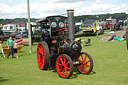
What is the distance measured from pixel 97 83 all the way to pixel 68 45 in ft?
6.96

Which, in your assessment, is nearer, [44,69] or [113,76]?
[113,76]

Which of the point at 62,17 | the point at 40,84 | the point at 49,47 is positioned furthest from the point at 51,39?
the point at 40,84

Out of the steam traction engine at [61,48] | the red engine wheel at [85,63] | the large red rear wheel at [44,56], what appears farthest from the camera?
the large red rear wheel at [44,56]

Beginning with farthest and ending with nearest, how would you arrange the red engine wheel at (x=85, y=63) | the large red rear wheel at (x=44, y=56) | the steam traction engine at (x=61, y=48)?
the large red rear wheel at (x=44, y=56) → the steam traction engine at (x=61, y=48) → the red engine wheel at (x=85, y=63)

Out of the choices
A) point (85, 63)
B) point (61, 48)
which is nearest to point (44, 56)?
point (61, 48)

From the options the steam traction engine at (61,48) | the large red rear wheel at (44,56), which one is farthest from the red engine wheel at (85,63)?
the large red rear wheel at (44,56)

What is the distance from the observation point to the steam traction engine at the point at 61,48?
27.4 ft

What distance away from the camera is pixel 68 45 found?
843 cm

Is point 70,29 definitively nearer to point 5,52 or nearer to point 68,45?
point 68,45

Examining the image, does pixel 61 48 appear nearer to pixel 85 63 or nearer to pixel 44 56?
pixel 44 56

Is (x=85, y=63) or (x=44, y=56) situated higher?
(x=44, y=56)

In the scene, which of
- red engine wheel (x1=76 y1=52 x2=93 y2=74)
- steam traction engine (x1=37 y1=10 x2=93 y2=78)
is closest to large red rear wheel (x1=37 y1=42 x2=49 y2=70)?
steam traction engine (x1=37 y1=10 x2=93 y2=78)

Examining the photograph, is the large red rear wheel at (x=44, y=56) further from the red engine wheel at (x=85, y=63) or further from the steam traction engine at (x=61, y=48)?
the red engine wheel at (x=85, y=63)

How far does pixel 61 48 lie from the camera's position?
8.80 metres
